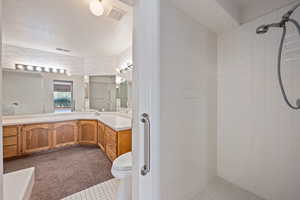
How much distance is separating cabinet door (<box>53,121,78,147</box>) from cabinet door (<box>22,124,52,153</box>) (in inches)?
4.8

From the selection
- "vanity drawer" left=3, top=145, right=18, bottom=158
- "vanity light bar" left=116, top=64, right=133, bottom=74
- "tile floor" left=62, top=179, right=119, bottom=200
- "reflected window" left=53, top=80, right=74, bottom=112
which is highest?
"vanity light bar" left=116, top=64, right=133, bottom=74

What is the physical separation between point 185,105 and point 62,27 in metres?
2.35

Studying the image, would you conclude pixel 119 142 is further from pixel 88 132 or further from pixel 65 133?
pixel 65 133

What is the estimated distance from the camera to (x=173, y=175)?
1.22 meters

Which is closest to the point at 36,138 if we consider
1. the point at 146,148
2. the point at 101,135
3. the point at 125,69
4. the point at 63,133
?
the point at 63,133

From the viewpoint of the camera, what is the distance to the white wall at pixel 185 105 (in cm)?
114

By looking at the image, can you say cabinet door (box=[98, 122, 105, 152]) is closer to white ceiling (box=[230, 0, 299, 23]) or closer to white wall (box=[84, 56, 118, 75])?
white wall (box=[84, 56, 118, 75])

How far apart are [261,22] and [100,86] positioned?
3646 mm

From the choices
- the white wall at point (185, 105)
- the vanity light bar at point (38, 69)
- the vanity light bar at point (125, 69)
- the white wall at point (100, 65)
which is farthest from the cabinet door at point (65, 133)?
the white wall at point (185, 105)

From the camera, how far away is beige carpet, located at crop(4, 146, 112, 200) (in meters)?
1.80

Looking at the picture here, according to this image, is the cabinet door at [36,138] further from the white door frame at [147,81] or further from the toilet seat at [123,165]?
the white door frame at [147,81]

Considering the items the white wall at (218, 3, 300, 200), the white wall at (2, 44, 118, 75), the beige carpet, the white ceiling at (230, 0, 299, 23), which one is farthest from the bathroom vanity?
the white ceiling at (230, 0, 299, 23)

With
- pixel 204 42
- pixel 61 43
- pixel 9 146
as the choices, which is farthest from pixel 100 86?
pixel 204 42

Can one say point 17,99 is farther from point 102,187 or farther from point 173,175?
point 173,175
